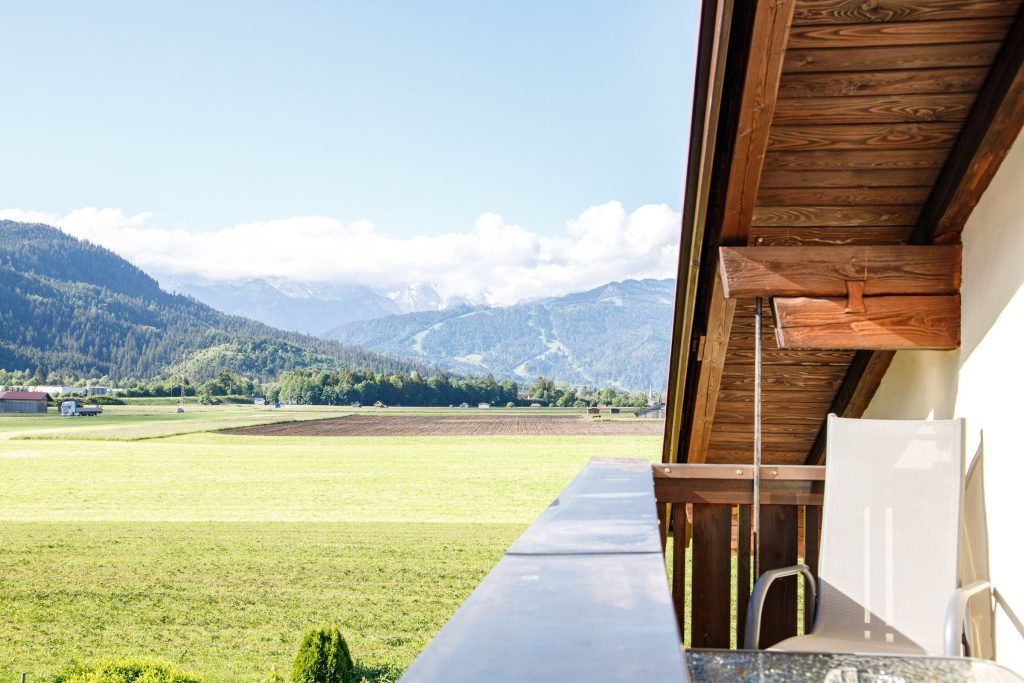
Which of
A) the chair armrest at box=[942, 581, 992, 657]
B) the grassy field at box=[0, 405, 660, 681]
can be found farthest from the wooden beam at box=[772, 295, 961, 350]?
the grassy field at box=[0, 405, 660, 681]

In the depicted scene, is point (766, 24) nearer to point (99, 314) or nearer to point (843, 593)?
point (843, 593)

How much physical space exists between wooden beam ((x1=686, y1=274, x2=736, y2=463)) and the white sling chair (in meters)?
A: 0.77

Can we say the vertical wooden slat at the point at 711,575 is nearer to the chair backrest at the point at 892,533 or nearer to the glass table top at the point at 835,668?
the chair backrest at the point at 892,533

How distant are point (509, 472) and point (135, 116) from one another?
366 feet

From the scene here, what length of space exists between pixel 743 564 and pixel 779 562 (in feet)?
1.76

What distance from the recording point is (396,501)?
60.1 ft

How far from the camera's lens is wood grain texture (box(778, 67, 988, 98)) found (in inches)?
97.1

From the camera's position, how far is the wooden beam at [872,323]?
2.85m

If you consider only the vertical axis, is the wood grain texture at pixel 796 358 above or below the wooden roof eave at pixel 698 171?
below

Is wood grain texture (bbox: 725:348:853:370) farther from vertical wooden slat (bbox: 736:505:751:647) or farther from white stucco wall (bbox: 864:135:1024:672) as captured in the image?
vertical wooden slat (bbox: 736:505:751:647)

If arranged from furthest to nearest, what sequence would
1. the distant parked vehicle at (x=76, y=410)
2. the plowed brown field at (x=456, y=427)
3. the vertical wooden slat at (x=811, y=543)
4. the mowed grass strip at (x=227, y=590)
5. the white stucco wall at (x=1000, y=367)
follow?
the distant parked vehicle at (x=76, y=410), the plowed brown field at (x=456, y=427), the mowed grass strip at (x=227, y=590), the vertical wooden slat at (x=811, y=543), the white stucco wall at (x=1000, y=367)

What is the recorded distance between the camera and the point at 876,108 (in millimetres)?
2582

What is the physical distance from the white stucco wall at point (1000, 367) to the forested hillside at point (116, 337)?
103003 millimetres

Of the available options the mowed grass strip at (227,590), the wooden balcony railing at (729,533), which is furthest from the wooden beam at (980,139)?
the mowed grass strip at (227,590)
